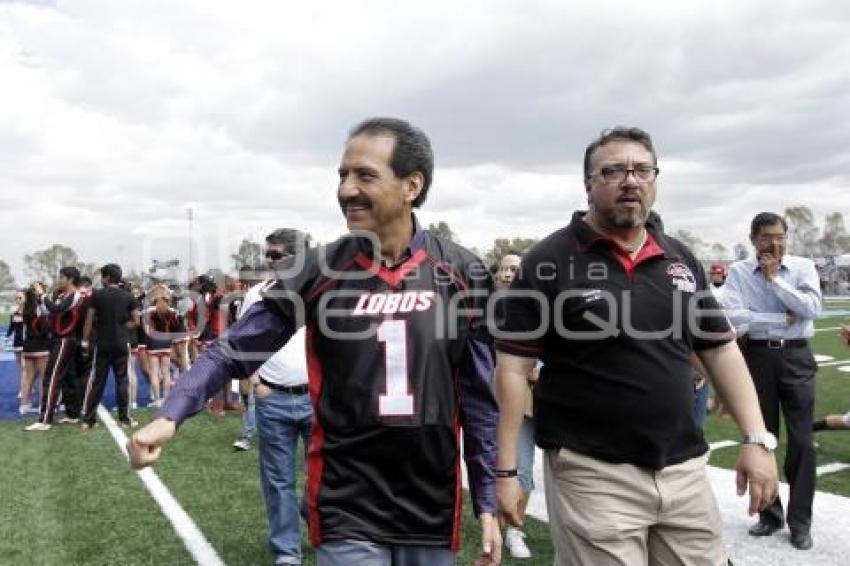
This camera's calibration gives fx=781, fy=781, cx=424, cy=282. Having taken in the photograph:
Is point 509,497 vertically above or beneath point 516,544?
above

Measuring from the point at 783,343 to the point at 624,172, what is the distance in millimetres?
3005

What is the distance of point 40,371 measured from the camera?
12.7 metres

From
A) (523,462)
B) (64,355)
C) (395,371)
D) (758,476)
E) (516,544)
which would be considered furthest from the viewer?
(64,355)

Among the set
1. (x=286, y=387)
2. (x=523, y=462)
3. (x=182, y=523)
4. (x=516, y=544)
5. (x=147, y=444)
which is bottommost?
(x=182, y=523)


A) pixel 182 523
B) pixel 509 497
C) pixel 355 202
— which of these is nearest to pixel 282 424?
pixel 182 523

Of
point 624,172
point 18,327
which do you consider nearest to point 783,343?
point 624,172

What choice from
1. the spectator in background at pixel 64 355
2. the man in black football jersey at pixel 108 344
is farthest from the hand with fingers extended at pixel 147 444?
the spectator in background at pixel 64 355

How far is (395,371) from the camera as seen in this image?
2465 mm

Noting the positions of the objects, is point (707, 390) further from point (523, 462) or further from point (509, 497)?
point (509, 497)

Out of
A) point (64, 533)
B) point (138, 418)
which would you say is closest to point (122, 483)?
point (64, 533)

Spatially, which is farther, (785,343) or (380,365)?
(785,343)

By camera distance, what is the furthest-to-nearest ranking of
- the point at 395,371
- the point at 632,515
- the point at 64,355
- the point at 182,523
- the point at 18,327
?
the point at 18,327
the point at 64,355
the point at 182,523
the point at 632,515
the point at 395,371

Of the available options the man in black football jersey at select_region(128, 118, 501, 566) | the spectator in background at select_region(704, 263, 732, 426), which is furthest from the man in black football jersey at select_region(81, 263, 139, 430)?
the man in black football jersey at select_region(128, 118, 501, 566)

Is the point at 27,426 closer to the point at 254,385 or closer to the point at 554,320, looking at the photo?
the point at 254,385
